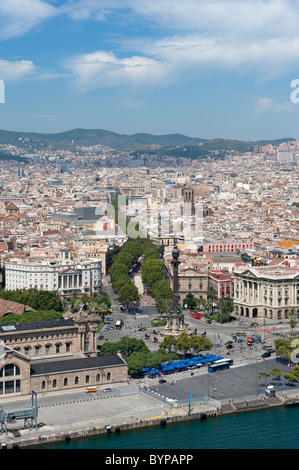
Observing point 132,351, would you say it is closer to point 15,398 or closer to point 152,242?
point 15,398

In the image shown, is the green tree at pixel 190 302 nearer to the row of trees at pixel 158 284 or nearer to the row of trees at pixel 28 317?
the row of trees at pixel 158 284

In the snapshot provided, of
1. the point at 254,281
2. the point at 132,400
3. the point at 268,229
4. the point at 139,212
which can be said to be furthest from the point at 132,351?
the point at 139,212

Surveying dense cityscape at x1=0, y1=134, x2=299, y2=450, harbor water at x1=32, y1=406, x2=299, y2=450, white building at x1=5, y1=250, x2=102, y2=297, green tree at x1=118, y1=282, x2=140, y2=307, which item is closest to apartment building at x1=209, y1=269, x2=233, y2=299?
dense cityscape at x1=0, y1=134, x2=299, y2=450

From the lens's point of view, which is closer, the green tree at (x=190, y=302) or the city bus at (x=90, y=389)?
the city bus at (x=90, y=389)

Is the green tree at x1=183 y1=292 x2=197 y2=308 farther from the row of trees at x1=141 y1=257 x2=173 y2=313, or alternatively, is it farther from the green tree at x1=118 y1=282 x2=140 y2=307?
the green tree at x1=118 y1=282 x2=140 y2=307

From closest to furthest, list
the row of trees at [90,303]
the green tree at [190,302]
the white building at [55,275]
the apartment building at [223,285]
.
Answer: the row of trees at [90,303] → the green tree at [190,302] → the apartment building at [223,285] → the white building at [55,275]

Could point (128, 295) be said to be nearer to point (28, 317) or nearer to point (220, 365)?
point (28, 317)

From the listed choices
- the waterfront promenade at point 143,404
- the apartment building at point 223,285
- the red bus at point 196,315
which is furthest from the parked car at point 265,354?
the apartment building at point 223,285
